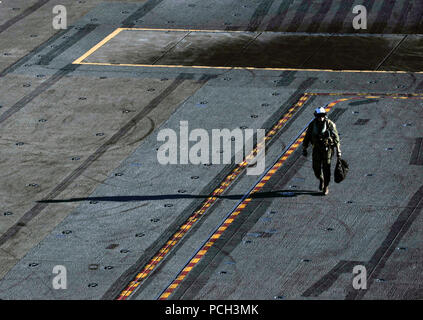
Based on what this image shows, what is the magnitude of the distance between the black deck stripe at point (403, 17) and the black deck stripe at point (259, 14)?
607cm

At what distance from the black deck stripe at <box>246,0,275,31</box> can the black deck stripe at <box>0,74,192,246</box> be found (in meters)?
6.71

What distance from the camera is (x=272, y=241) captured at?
29000mm

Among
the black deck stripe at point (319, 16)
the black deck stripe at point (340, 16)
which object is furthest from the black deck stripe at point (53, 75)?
the black deck stripe at point (340, 16)

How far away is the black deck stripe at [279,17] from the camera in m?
47.5

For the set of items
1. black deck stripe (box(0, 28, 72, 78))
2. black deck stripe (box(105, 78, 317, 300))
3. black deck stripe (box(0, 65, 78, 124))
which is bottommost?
black deck stripe (box(105, 78, 317, 300))

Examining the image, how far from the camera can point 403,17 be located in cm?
4841

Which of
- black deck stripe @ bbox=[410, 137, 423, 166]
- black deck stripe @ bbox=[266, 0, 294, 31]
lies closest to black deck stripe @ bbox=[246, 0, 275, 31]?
black deck stripe @ bbox=[266, 0, 294, 31]

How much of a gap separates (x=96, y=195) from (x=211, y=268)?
607cm

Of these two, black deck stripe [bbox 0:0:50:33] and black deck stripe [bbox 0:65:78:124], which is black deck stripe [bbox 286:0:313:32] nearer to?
black deck stripe [bbox 0:65:78:124]

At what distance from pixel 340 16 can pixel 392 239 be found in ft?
72.3

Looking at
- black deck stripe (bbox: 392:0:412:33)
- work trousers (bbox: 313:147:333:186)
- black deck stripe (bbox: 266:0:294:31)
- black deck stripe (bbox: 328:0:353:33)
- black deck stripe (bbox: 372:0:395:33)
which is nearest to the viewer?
work trousers (bbox: 313:147:333:186)

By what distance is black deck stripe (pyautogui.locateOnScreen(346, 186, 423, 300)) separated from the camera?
26.7 m
